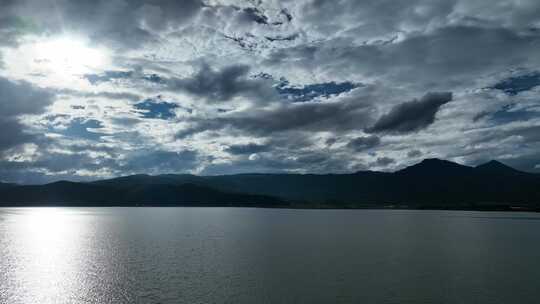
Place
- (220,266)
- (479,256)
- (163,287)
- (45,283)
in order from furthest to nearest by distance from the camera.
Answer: (479,256) < (220,266) < (45,283) < (163,287)

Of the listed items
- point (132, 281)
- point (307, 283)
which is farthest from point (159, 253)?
point (307, 283)

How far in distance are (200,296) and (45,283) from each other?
102 feet

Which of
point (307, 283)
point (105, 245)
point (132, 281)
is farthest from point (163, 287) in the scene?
point (105, 245)

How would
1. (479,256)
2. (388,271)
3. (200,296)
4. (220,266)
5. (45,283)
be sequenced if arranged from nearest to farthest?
(200,296)
(45,283)
(388,271)
(220,266)
(479,256)

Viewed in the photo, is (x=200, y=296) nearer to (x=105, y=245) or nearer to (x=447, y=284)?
(x=447, y=284)

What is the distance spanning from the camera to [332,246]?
409ft

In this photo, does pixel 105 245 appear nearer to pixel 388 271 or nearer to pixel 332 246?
pixel 332 246

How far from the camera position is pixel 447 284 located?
70.8 m

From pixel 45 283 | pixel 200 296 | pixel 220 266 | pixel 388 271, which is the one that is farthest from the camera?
pixel 220 266

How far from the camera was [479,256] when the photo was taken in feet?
341

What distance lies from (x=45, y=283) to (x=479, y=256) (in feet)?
320

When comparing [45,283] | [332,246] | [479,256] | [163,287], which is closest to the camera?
[163,287]

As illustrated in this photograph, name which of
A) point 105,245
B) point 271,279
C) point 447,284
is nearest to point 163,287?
point 271,279

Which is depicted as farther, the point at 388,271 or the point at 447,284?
the point at 388,271
